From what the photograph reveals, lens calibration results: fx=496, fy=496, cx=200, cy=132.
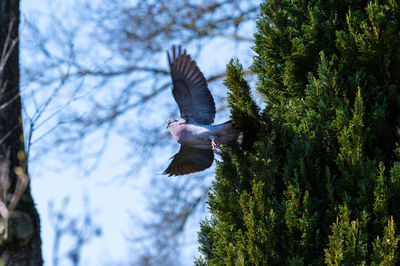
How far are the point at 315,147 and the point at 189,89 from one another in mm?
1415

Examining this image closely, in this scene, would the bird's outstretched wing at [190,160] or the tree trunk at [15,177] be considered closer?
the tree trunk at [15,177]

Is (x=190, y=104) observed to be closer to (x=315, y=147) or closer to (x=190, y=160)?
(x=190, y=160)

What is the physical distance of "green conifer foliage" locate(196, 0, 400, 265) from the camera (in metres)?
2.78

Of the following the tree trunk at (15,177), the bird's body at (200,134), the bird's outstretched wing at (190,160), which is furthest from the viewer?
the bird's outstretched wing at (190,160)

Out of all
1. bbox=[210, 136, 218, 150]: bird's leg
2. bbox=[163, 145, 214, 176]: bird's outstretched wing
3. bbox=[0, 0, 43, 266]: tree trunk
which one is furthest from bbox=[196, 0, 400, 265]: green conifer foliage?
bbox=[0, 0, 43, 266]: tree trunk

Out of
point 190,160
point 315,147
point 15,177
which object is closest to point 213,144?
point 190,160

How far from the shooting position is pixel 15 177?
2.97 metres

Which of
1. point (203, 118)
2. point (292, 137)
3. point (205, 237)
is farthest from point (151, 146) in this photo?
point (292, 137)

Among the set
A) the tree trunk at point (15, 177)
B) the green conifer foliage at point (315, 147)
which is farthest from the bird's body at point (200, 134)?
the tree trunk at point (15, 177)

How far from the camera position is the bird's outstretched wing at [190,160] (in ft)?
13.6

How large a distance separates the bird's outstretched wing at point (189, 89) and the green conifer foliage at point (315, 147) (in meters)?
0.67

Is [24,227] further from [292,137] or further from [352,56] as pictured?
[352,56]

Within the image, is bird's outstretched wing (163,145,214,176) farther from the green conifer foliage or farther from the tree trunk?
the tree trunk

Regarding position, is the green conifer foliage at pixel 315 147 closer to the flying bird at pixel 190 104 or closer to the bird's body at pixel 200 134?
the bird's body at pixel 200 134
